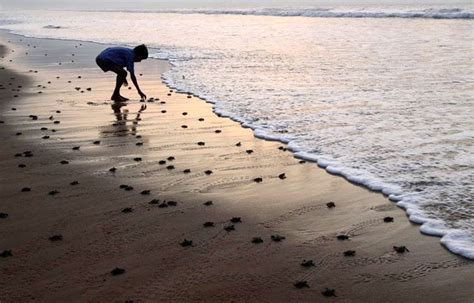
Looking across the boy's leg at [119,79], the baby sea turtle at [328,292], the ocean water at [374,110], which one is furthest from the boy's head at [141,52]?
the baby sea turtle at [328,292]

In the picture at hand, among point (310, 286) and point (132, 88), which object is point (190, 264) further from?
point (132, 88)

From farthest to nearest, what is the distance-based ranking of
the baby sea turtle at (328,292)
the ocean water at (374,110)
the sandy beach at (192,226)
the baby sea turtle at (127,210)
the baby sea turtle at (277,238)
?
the ocean water at (374,110)
the baby sea turtle at (127,210)
the baby sea turtle at (277,238)
the sandy beach at (192,226)
the baby sea turtle at (328,292)

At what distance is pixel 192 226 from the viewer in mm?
6094

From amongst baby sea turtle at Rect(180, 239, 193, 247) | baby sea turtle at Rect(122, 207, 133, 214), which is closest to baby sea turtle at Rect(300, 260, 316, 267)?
baby sea turtle at Rect(180, 239, 193, 247)

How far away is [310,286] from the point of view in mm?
4766

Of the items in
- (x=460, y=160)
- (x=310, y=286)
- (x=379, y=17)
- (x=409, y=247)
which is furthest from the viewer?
(x=379, y=17)

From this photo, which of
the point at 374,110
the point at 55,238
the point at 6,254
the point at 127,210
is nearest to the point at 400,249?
the point at 127,210

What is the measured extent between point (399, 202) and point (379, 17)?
57.4m

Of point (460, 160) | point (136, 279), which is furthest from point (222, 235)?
point (460, 160)

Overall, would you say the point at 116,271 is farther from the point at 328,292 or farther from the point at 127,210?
the point at 328,292

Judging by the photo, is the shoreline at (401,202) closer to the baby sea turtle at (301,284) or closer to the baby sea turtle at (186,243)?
the baby sea turtle at (301,284)

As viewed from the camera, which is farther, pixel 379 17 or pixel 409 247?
pixel 379 17

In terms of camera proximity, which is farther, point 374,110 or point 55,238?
point 374,110

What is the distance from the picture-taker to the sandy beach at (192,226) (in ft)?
15.5
